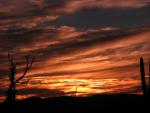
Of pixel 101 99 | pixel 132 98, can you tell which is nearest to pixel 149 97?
pixel 132 98

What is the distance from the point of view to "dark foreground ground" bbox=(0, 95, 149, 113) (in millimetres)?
54406

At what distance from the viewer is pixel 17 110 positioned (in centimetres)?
5603

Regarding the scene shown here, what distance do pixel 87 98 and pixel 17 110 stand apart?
13.8 m

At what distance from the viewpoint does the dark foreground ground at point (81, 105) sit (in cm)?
5441

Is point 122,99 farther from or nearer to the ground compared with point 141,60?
nearer to the ground

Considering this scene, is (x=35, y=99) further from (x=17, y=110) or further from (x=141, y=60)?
(x=141, y=60)

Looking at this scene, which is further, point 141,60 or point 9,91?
point 9,91

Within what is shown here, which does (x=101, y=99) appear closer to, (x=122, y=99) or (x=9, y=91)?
(x=122, y=99)

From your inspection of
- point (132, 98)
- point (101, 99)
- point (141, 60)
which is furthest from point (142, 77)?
point (101, 99)

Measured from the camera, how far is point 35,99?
63.7 metres

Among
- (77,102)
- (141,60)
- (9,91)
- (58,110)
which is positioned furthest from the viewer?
(77,102)

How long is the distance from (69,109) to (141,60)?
1993 centimetres

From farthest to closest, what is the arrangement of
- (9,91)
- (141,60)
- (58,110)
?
(58,110), (9,91), (141,60)

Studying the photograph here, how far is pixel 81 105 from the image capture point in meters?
60.6
